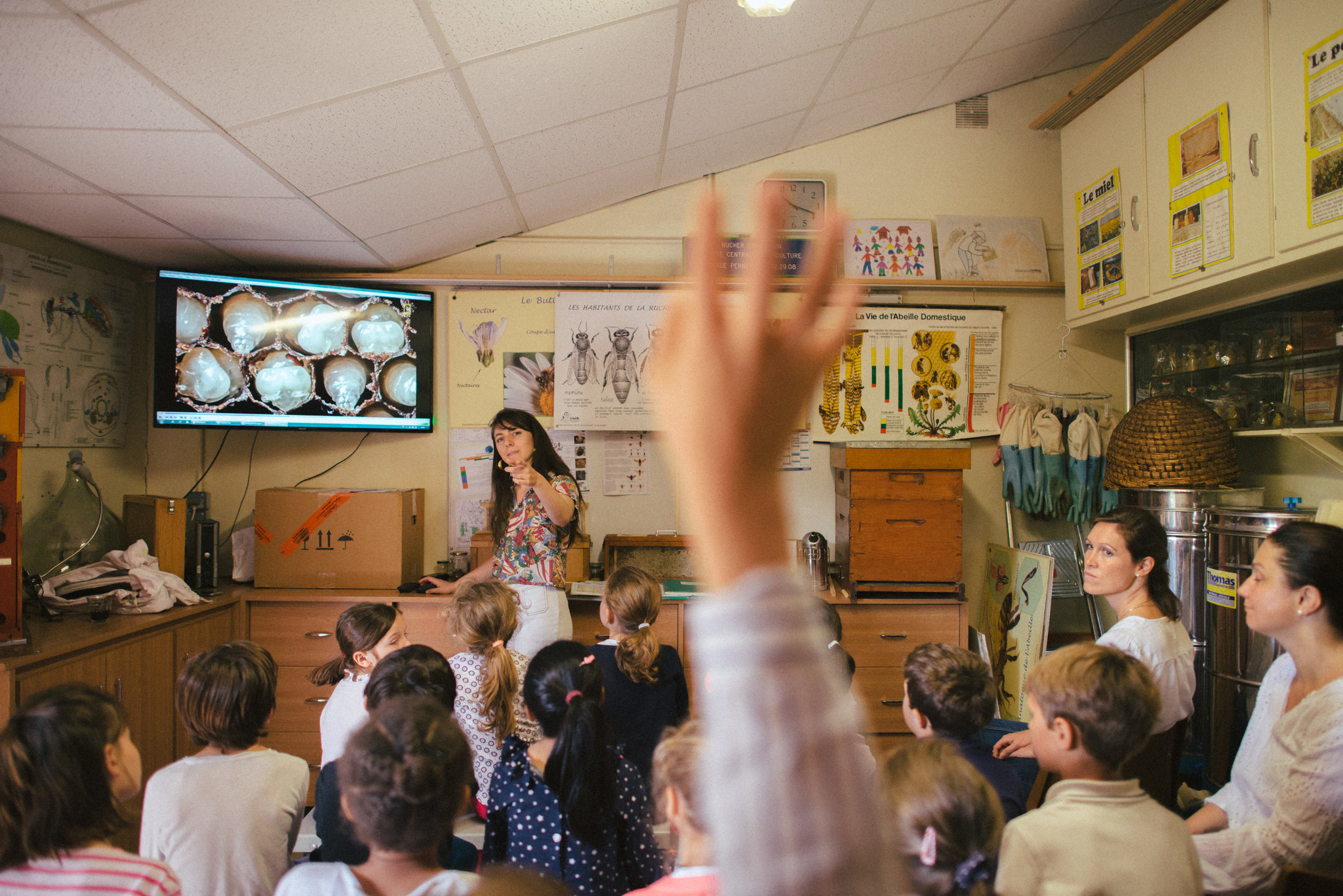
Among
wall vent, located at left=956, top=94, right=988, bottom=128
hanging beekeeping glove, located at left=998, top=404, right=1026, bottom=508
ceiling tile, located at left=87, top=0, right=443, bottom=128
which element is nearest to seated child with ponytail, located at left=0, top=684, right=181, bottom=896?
ceiling tile, located at left=87, top=0, right=443, bottom=128

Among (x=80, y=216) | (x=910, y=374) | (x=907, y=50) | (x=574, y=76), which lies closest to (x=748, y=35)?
(x=574, y=76)

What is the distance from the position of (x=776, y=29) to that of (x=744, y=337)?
2.60m

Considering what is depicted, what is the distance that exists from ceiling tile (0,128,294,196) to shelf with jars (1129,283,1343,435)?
360 cm

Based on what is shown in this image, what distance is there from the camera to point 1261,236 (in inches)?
93.7

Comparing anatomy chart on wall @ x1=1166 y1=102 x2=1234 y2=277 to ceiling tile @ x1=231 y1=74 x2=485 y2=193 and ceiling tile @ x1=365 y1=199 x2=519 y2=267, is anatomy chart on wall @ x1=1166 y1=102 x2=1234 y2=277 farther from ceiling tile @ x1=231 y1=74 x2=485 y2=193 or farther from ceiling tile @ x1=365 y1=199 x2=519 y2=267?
ceiling tile @ x1=365 y1=199 x2=519 y2=267

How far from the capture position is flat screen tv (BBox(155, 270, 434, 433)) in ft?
10.6

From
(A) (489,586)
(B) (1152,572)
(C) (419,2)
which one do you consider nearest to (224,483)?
(A) (489,586)

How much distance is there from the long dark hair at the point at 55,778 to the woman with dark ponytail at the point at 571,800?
67cm

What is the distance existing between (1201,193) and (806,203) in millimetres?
1698

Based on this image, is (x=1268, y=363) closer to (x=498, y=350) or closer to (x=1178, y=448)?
(x=1178, y=448)

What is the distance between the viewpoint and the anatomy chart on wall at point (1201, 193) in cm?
253

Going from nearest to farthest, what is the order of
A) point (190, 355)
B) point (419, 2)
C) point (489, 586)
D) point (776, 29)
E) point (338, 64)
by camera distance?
1. point (419, 2)
2. point (338, 64)
3. point (489, 586)
4. point (776, 29)
5. point (190, 355)

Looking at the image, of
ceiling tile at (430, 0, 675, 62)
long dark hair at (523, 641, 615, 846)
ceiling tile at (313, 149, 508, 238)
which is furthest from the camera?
ceiling tile at (313, 149, 508, 238)

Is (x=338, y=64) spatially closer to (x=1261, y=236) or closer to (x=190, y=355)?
(x=190, y=355)
